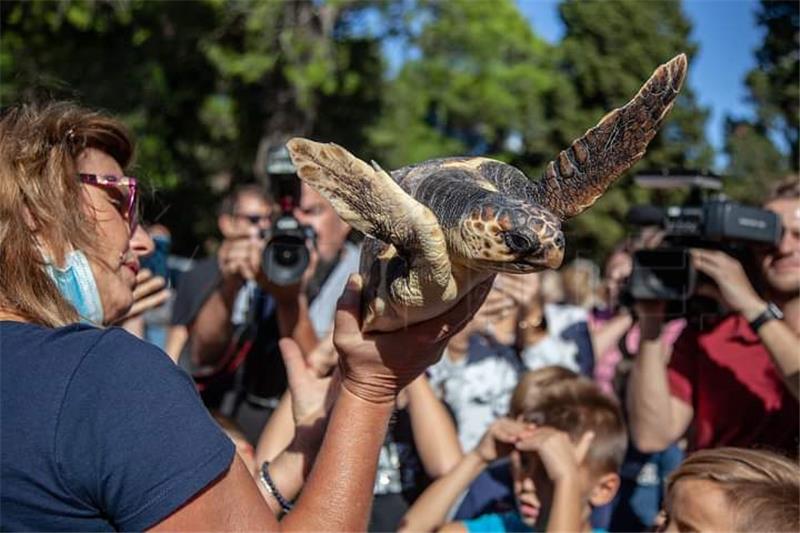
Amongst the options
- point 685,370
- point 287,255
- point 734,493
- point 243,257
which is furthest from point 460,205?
point 685,370

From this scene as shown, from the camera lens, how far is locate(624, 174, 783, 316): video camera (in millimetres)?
2324

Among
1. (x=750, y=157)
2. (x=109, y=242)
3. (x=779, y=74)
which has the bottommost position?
(x=109, y=242)

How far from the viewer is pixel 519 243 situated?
993 mm

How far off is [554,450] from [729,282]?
25.7 inches

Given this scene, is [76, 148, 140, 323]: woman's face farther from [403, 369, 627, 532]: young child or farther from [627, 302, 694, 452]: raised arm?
[627, 302, 694, 452]: raised arm

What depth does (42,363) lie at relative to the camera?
106cm

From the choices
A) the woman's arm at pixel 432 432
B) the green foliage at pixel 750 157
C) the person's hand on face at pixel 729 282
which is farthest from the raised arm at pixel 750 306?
the green foliage at pixel 750 157

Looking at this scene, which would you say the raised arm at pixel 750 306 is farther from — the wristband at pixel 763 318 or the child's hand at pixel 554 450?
the child's hand at pixel 554 450

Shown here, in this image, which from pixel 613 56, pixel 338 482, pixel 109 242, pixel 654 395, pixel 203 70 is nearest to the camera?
pixel 338 482

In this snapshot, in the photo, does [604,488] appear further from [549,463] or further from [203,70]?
[203,70]

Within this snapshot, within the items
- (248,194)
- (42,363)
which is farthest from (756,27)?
(42,363)

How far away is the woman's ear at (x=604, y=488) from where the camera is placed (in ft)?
7.52

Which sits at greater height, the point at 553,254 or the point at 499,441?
the point at 553,254

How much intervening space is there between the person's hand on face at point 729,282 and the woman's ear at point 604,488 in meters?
0.52
